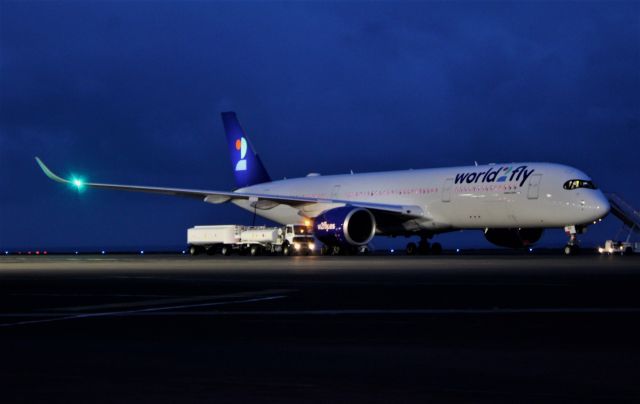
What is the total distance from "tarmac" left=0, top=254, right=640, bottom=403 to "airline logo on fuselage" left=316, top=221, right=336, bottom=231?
80.3 feet

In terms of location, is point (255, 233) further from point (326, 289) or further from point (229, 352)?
point (229, 352)

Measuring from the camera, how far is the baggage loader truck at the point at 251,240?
52688 millimetres

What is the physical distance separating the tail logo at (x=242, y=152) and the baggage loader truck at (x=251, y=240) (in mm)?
5616

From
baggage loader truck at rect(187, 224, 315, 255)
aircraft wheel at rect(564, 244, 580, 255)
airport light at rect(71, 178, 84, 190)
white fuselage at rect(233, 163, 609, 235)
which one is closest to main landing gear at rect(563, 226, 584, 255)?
aircraft wheel at rect(564, 244, 580, 255)

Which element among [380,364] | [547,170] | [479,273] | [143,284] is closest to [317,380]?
[380,364]

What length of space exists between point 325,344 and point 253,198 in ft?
127

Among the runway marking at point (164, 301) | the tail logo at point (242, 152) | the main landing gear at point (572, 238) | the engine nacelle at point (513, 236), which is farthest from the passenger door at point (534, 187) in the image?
the runway marking at point (164, 301)

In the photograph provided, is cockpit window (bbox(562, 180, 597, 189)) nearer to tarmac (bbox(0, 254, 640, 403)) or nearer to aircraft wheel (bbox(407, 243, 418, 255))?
aircraft wheel (bbox(407, 243, 418, 255))

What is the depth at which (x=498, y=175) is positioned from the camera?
4384cm

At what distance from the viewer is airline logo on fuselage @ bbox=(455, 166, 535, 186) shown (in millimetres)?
42938

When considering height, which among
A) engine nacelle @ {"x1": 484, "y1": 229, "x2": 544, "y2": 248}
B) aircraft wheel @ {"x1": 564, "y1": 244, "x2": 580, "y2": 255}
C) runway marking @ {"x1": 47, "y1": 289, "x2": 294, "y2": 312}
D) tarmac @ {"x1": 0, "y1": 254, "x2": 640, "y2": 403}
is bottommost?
tarmac @ {"x1": 0, "y1": 254, "x2": 640, "y2": 403}

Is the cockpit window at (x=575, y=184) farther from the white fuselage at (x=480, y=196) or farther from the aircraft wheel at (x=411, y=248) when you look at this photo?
the aircraft wheel at (x=411, y=248)

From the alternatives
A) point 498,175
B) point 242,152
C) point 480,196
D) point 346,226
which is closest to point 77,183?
point 346,226

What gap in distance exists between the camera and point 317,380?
329 inches
